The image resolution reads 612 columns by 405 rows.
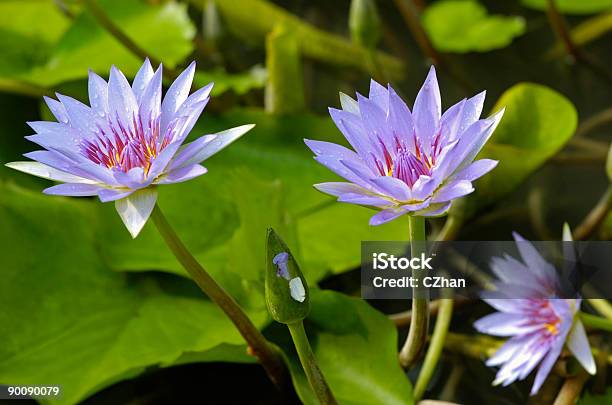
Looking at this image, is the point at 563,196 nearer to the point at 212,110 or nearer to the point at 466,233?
the point at 466,233

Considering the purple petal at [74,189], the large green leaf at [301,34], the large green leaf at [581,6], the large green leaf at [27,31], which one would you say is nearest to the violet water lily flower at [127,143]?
the purple petal at [74,189]

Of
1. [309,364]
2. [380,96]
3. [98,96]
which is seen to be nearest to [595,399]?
[309,364]

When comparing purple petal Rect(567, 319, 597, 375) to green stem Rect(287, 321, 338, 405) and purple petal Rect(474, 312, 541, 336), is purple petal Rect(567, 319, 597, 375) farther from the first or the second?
green stem Rect(287, 321, 338, 405)

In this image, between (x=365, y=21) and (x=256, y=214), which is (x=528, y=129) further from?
(x=256, y=214)

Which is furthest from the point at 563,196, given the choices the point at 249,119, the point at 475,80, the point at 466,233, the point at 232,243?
the point at 232,243

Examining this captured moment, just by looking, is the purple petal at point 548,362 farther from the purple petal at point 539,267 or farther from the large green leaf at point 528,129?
the large green leaf at point 528,129

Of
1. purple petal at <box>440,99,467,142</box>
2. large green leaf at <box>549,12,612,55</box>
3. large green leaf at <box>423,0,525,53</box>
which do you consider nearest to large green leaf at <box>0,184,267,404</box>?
purple petal at <box>440,99,467,142</box>

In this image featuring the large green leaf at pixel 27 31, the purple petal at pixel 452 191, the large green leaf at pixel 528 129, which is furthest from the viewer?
the large green leaf at pixel 27 31
